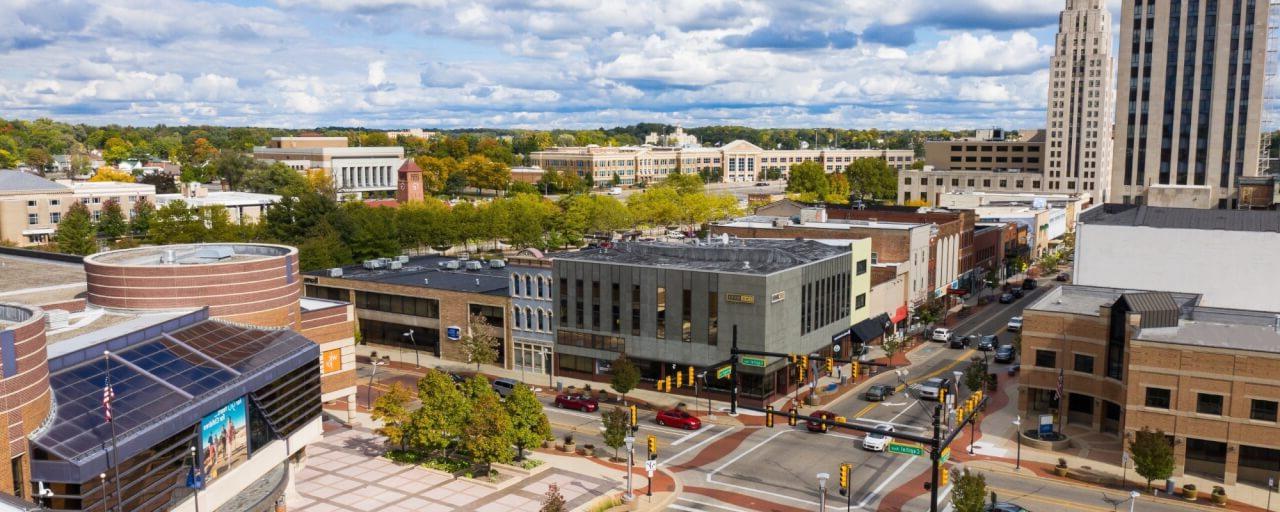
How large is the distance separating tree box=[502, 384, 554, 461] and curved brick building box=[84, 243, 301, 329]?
44.1 feet

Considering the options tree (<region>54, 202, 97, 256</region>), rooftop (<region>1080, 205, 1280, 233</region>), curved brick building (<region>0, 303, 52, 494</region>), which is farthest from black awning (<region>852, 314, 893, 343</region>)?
tree (<region>54, 202, 97, 256</region>)

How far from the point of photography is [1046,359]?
205 ft

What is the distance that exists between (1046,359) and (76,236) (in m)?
116

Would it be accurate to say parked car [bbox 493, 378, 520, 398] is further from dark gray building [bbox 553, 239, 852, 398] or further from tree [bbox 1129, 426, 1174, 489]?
tree [bbox 1129, 426, 1174, 489]

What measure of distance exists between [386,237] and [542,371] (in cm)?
4818

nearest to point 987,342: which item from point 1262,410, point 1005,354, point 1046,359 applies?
point 1005,354

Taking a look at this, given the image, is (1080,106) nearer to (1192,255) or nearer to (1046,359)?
(1192,255)

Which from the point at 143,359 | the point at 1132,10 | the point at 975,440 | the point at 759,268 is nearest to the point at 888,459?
the point at 975,440

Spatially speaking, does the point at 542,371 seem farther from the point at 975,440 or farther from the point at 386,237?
the point at 386,237

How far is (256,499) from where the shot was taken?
40.7m

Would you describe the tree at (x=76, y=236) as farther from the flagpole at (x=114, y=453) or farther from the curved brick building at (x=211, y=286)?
the flagpole at (x=114, y=453)

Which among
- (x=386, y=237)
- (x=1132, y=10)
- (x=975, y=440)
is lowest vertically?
(x=975, y=440)

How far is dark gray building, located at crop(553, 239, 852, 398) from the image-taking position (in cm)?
6681

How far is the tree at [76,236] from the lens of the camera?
122m
